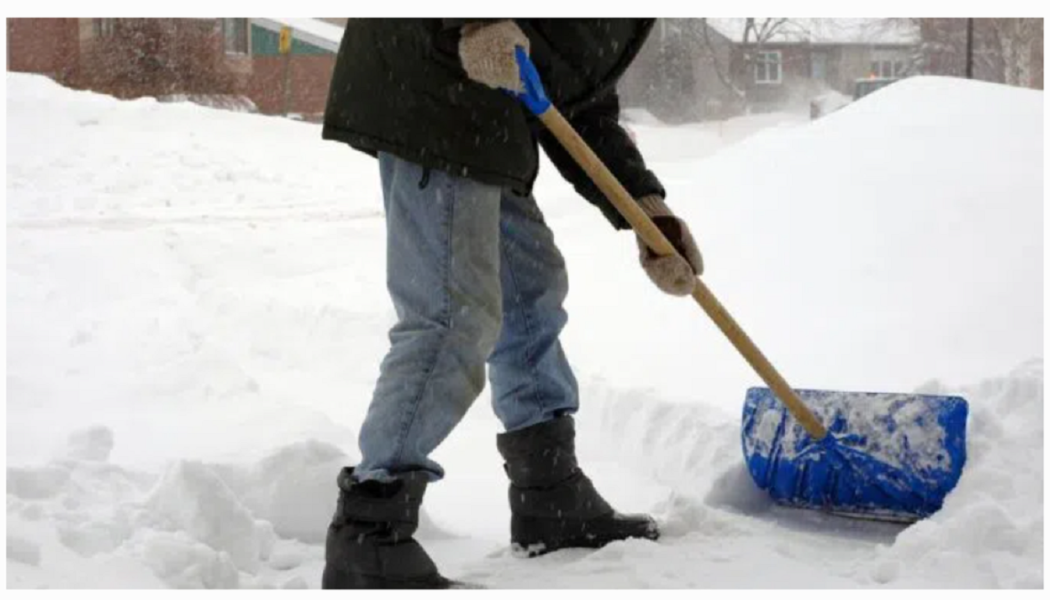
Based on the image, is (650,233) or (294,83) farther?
(294,83)

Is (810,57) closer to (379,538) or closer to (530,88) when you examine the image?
(530,88)

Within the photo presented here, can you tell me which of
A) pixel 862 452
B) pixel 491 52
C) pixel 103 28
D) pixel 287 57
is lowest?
pixel 862 452

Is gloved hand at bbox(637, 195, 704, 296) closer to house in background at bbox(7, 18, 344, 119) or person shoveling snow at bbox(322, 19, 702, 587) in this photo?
person shoveling snow at bbox(322, 19, 702, 587)

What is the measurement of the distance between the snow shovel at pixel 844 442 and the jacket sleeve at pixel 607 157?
18 centimetres

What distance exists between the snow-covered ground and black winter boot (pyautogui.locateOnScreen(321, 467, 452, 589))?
0.59 ft

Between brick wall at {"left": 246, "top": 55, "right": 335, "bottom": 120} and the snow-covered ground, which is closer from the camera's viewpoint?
the snow-covered ground

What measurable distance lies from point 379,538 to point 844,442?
119 centimetres

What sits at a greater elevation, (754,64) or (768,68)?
(754,64)

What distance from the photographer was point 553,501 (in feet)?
9.66

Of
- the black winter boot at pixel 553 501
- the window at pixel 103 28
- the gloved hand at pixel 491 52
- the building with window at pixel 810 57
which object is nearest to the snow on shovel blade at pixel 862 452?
the black winter boot at pixel 553 501

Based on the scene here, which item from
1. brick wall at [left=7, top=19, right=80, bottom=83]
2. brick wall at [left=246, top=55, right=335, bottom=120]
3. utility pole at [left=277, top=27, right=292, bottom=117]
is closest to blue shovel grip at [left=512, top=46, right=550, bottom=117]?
utility pole at [left=277, top=27, right=292, bottom=117]

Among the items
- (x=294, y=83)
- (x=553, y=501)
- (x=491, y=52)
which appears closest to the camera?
(x=491, y=52)

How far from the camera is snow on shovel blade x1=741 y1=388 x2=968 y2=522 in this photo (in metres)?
2.99

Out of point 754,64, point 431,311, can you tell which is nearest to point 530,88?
point 431,311
